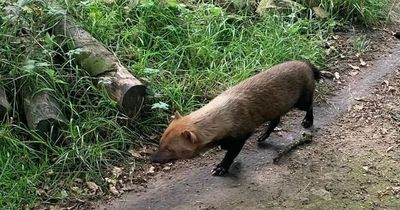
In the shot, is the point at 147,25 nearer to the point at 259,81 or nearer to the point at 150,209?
the point at 259,81

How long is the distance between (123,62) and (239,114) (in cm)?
171

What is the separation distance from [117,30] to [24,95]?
1.52 meters

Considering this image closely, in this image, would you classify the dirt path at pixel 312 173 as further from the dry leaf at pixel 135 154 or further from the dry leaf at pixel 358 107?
the dry leaf at pixel 135 154

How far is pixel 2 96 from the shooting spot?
5.39 meters

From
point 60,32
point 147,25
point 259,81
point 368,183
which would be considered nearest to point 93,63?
point 60,32

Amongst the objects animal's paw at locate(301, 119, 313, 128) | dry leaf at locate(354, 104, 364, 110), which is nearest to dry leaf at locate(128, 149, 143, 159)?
animal's paw at locate(301, 119, 313, 128)

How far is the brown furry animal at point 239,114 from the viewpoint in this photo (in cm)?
482

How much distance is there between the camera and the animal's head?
15.7 feet

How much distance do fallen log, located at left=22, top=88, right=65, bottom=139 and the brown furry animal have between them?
1.06 metres

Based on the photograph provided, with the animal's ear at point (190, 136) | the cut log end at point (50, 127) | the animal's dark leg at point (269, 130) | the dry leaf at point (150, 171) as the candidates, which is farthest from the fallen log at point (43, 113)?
the animal's dark leg at point (269, 130)

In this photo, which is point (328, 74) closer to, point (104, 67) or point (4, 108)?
point (104, 67)

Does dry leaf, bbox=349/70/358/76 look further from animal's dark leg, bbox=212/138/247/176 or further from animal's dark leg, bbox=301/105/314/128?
animal's dark leg, bbox=212/138/247/176

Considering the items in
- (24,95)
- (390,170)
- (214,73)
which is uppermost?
(24,95)

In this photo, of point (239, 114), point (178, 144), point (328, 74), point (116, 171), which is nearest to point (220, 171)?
point (239, 114)
